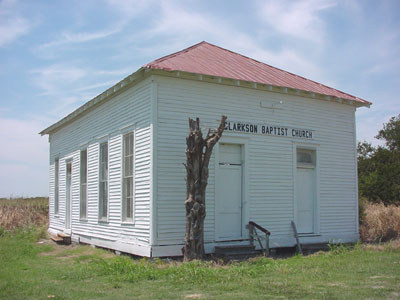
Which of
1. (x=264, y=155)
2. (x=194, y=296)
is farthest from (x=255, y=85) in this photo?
(x=194, y=296)

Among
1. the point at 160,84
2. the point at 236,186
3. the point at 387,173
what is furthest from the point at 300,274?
the point at 387,173

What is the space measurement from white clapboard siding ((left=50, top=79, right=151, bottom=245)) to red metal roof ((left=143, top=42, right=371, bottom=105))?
3.55ft

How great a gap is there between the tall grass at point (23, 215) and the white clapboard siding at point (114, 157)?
13.5 ft

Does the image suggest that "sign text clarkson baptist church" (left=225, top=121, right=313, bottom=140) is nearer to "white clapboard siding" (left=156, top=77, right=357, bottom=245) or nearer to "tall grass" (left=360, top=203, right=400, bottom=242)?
"white clapboard siding" (left=156, top=77, right=357, bottom=245)

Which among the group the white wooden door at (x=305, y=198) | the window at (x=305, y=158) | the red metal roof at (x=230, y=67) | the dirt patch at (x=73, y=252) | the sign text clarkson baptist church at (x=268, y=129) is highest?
the red metal roof at (x=230, y=67)

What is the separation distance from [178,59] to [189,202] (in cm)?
399

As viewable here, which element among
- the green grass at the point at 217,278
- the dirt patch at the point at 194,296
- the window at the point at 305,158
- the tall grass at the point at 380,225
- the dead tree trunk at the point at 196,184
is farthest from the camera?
the tall grass at the point at 380,225

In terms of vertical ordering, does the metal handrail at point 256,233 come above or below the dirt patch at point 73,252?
above

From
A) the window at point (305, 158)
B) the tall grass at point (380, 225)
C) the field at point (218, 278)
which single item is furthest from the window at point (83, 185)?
the tall grass at point (380, 225)

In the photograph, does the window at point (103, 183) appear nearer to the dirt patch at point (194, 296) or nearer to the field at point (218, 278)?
the field at point (218, 278)

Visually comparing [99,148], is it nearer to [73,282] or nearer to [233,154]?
[233,154]

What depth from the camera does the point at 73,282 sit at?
894 cm

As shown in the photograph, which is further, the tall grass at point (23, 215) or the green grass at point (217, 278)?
the tall grass at point (23, 215)

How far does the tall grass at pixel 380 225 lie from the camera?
15.6 m
